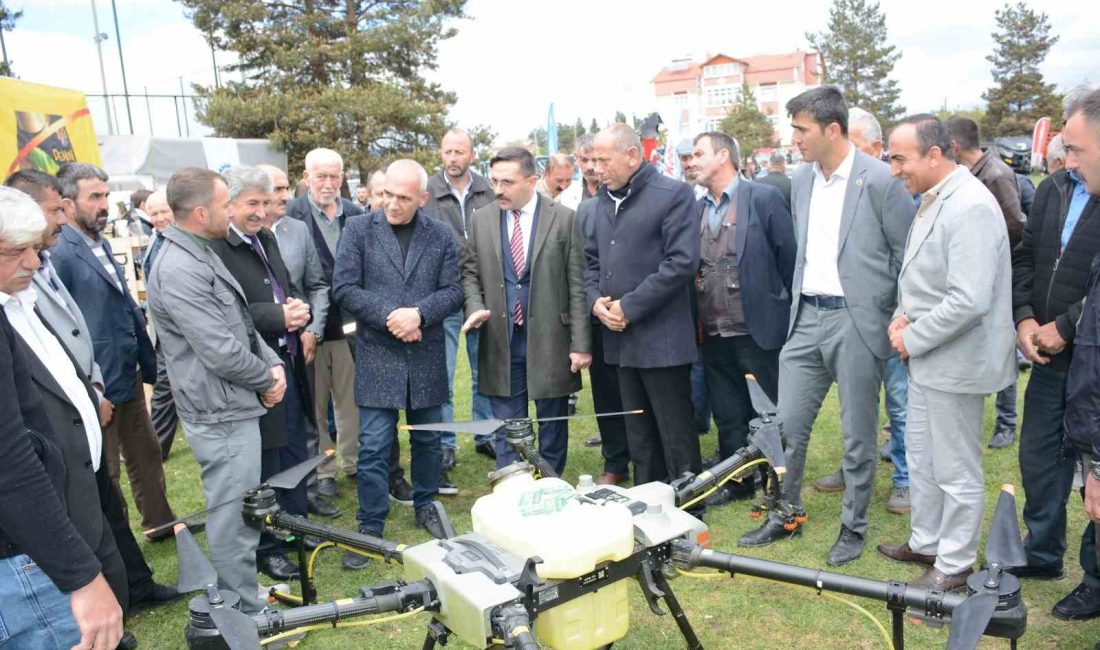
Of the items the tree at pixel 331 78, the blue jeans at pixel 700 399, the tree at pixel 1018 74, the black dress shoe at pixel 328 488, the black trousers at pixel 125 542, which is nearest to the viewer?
the black trousers at pixel 125 542

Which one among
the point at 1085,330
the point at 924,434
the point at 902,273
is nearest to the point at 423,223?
the point at 902,273

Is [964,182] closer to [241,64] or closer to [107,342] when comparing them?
[107,342]

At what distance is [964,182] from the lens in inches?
156

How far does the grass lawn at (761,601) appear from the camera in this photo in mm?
3895

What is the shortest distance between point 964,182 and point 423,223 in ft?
10.7

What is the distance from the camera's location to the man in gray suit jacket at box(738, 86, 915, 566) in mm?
4547

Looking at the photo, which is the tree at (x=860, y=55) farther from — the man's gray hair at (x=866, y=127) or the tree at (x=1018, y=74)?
the man's gray hair at (x=866, y=127)

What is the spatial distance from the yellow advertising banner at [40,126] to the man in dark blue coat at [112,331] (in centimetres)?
396

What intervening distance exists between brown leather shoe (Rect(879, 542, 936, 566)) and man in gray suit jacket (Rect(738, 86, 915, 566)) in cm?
16

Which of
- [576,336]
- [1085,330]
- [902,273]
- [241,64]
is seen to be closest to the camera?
[1085,330]

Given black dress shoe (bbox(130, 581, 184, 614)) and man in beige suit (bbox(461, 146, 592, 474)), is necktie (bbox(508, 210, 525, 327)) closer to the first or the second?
man in beige suit (bbox(461, 146, 592, 474))

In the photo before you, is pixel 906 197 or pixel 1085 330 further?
pixel 906 197

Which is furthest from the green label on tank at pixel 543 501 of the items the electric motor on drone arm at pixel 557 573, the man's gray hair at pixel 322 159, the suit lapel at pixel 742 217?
the man's gray hair at pixel 322 159

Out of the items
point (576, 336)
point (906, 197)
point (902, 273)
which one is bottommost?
point (576, 336)
